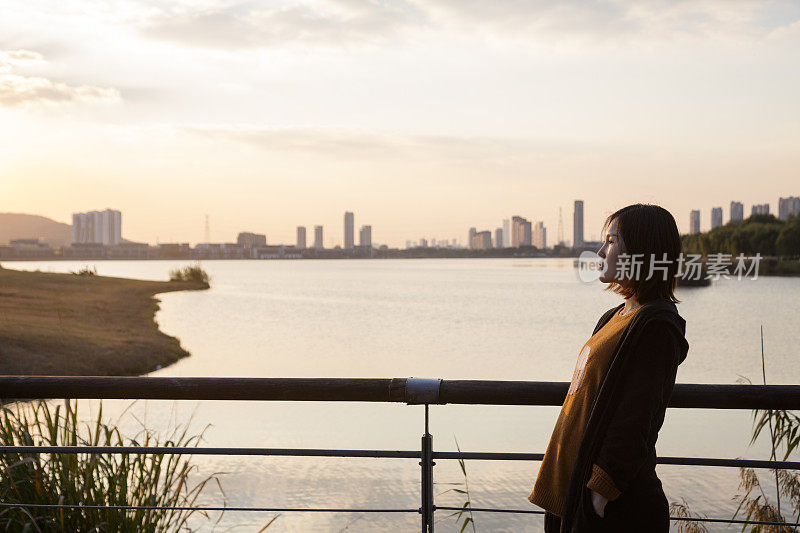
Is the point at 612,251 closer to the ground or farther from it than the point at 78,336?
farther from it

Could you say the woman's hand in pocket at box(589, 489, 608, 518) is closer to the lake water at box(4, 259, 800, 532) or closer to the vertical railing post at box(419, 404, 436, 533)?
the vertical railing post at box(419, 404, 436, 533)

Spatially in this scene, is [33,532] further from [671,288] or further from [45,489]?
[671,288]

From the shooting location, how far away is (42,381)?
8.07ft

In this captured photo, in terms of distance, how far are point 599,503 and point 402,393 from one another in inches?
28.6

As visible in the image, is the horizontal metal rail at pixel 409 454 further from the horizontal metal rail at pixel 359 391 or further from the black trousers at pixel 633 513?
the black trousers at pixel 633 513

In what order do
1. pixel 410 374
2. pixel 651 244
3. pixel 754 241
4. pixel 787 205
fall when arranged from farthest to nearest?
pixel 787 205 → pixel 754 241 → pixel 410 374 → pixel 651 244

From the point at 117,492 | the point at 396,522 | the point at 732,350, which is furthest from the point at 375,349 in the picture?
the point at 117,492

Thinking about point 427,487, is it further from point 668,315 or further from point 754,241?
point 754,241

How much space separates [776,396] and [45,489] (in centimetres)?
289

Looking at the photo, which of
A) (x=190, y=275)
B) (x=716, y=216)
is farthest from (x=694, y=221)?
(x=190, y=275)

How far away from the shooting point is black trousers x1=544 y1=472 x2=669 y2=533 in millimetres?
1754

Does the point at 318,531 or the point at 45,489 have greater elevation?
the point at 45,489

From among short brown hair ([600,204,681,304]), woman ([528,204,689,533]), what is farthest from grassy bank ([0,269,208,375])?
short brown hair ([600,204,681,304])

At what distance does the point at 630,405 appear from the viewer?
1.68 metres
